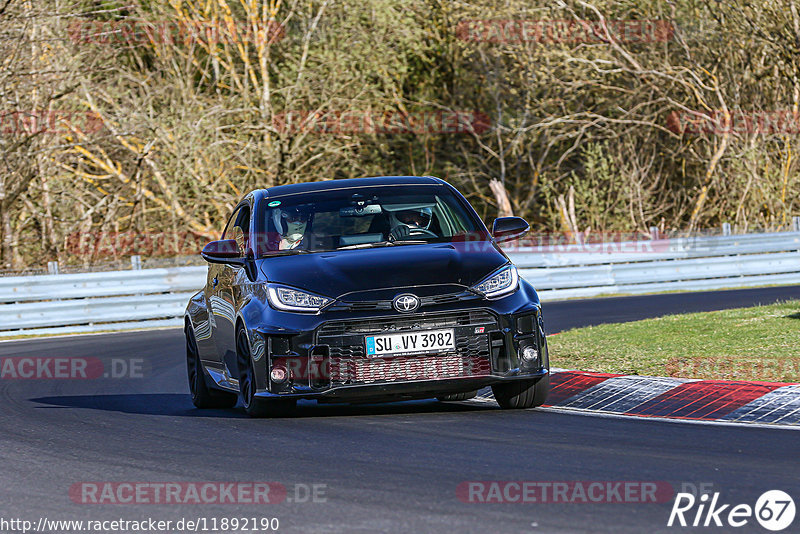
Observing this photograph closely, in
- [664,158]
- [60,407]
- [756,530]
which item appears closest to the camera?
[756,530]

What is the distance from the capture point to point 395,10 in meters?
35.0

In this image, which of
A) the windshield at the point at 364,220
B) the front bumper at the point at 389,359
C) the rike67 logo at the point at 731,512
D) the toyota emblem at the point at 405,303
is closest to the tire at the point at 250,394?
the front bumper at the point at 389,359

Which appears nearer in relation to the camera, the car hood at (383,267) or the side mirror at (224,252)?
the car hood at (383,267)

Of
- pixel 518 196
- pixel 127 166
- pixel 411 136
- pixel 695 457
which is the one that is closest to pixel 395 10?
pixel 411 136

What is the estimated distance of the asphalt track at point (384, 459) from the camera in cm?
566

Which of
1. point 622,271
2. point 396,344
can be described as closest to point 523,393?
point 396,344

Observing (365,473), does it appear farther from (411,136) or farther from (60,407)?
(411,136)

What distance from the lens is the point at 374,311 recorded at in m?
8.55

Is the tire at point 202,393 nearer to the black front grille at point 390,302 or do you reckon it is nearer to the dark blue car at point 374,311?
the dark blue car at point 374,311

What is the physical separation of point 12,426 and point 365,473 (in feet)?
12.7

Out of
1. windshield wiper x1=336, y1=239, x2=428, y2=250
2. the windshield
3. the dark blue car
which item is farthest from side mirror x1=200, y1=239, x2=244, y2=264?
windshield wiper x1=336, y1=239, x2=428, y2=250

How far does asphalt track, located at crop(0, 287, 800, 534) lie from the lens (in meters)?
5.66

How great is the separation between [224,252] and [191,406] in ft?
5.79

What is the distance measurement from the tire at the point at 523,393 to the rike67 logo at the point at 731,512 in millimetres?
3413
